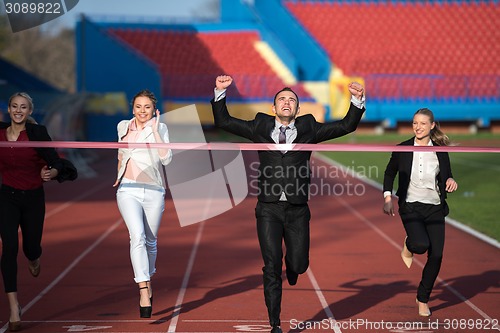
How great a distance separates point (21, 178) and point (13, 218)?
1.07 feet

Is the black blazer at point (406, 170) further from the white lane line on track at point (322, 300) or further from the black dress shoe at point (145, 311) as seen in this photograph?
the black dress shoe at point (145, 311)

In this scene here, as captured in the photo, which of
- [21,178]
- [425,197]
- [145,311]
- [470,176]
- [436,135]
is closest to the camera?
[21,178]

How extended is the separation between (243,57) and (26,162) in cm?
3754

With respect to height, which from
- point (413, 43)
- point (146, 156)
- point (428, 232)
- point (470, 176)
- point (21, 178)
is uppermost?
point (146, 156)

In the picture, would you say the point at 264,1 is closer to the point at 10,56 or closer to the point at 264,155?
the point at 10,56

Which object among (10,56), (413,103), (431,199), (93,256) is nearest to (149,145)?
(431,199)

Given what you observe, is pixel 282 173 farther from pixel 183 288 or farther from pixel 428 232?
pixel 183 288

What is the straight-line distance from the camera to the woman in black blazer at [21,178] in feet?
23.6

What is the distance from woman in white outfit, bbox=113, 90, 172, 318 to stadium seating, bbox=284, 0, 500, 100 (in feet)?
120

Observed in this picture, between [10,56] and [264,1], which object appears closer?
[264,1]

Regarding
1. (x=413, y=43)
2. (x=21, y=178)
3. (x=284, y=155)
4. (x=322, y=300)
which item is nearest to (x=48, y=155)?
(x=21, y=178)

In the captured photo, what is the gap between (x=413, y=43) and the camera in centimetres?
4688

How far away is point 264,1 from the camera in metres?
47.9

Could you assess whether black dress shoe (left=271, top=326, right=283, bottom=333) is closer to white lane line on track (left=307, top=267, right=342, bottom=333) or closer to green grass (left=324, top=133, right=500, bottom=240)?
white lane line on track (left=307, top=267, right=342, bottom=333)
